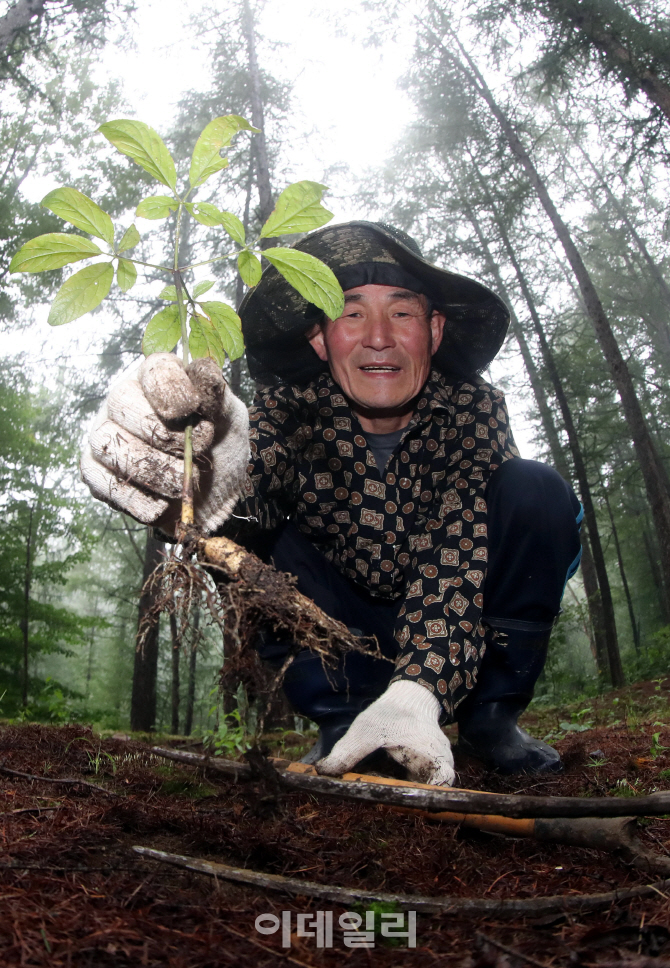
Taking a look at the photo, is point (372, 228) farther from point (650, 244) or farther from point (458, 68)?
point (650, 244)

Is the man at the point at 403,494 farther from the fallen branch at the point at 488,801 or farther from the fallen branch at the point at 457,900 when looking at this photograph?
the fallen branch at the point at 457,900

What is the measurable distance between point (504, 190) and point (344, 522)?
1147cm

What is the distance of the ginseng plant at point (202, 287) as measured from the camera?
1405 mm

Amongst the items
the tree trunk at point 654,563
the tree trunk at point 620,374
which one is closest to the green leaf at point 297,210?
the tree trunk at point 620,374

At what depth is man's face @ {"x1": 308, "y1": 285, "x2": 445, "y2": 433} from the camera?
249 cm

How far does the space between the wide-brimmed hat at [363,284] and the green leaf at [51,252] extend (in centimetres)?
99

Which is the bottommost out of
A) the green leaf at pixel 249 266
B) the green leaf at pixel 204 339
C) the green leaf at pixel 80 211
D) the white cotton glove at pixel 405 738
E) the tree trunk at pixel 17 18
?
the white cotton glove at pixel 405 738

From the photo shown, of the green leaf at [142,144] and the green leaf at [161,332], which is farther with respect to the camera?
the green leaf at [161,332]

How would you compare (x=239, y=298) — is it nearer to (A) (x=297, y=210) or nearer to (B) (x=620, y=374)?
(B) (x=620, y=374)

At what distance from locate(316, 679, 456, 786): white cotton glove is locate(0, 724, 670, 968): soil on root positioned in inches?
6.3

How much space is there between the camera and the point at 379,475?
99.2 inches

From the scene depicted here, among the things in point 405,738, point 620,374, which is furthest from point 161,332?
point 620,374

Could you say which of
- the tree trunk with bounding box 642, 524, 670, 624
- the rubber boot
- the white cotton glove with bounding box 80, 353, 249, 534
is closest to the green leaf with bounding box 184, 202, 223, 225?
the white cotton glove with bounding box 80, 353, 249, 534

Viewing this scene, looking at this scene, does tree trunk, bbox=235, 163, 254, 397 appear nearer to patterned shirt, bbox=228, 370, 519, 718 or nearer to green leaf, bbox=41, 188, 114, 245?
patterned shirt, bbox=228, 370, 519, 718
